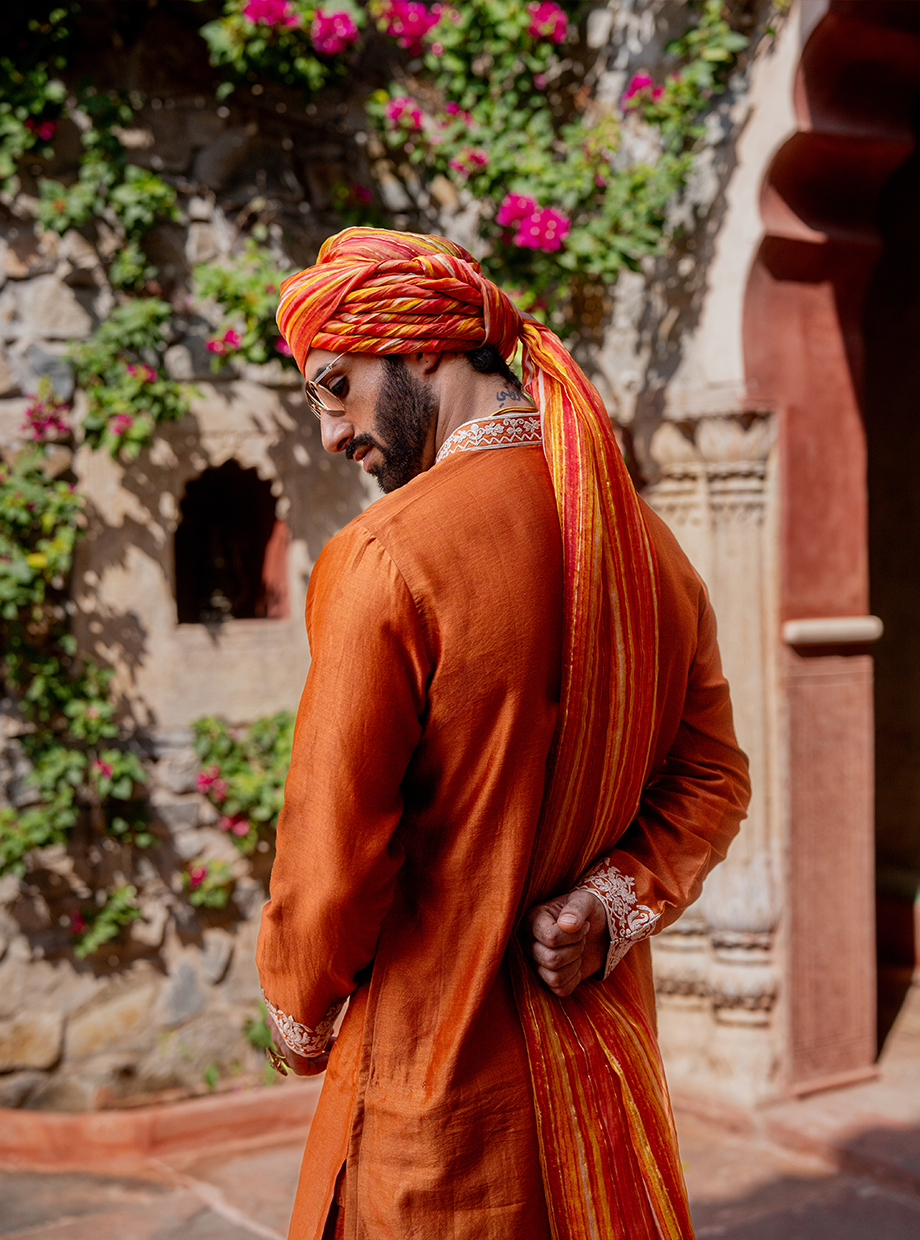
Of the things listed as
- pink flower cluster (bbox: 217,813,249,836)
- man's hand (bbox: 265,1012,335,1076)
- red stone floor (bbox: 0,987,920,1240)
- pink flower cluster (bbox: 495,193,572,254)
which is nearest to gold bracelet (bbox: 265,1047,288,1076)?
man's hand (bbox: 265,1012,335,1076)

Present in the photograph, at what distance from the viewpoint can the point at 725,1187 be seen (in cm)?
296

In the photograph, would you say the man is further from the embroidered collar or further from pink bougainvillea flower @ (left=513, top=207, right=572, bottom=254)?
pink bougainvillea flower @ (left=513, top=207, right=572, bottom=254)

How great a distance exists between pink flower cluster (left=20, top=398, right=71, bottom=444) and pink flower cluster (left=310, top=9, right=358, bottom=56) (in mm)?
1171

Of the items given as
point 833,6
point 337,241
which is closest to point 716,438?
point 833,6

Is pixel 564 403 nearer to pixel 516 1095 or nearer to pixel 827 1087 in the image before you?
pixel 516 1095

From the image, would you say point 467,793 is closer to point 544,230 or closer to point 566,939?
point 566,939

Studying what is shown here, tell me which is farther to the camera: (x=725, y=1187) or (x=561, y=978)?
(x=725, y=1187)

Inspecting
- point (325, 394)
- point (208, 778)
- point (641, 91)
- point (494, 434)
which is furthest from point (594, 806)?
point (641, 91)

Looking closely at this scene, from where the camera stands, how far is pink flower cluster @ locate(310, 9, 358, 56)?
322 centimetres

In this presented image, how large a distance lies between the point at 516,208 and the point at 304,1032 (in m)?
2.51

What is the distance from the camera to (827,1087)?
11.0 feet

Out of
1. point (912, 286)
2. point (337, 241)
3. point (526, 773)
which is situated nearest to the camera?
point (526, 773)

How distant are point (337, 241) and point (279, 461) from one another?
228 cm

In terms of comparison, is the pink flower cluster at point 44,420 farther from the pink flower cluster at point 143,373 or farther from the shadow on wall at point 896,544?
the shadow on wall at point 896,544
